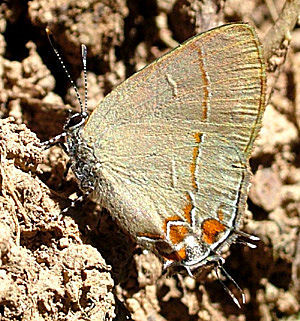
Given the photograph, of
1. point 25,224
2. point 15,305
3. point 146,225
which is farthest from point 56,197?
point 15,305

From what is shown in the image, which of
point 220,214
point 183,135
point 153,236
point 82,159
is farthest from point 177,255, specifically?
point 82,159

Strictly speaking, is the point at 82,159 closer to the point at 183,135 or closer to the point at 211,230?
the point at 183,135

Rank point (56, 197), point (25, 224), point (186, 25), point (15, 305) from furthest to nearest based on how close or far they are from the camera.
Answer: point (186, 25), point (56, 197), point (25, 224), point (15, 305)

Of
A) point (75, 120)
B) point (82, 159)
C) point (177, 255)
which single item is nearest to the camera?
point (177, 255)

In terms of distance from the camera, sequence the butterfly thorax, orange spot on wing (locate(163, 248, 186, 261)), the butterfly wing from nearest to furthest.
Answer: the butterfly wing < orange spot on wing (locate(163, 248, 186, 261)) < the butterfly thorax

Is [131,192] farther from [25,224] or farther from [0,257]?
[0,257]

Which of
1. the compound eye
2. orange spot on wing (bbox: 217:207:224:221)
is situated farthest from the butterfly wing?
the compound eye

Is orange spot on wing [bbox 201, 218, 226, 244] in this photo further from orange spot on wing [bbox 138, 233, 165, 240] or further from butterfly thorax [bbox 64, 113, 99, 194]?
butterfly thorax [bbox 64, 113, 99, 194]

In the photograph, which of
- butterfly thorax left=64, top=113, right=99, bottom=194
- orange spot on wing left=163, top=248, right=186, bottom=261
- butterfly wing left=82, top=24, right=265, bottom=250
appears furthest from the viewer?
butterfly thorax left=64, top=113, right=99, bottom=194

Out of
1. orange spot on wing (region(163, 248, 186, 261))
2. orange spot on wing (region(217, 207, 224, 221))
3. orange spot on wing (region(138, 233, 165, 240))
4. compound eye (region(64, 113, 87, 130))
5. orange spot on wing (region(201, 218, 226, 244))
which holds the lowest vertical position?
orange spot on wing (region(163, 248, 186, 261))
